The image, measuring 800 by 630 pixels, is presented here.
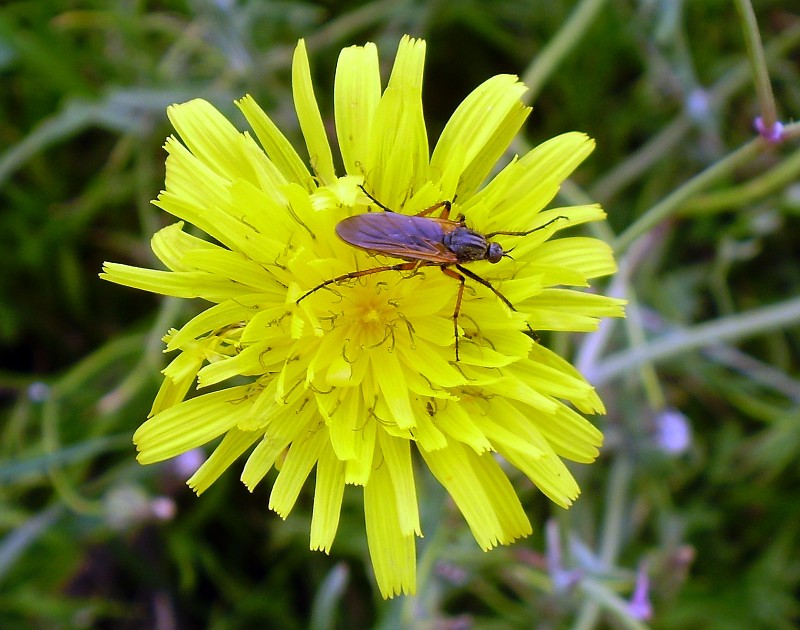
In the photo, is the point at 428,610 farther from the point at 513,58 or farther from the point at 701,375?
the point at 513,58

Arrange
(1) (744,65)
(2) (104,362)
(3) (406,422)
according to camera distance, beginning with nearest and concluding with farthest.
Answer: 1. (3) (406,422)
2. (2) (104,362)
3. (1) (744,65)

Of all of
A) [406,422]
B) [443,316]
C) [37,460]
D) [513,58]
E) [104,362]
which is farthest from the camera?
[513,58]

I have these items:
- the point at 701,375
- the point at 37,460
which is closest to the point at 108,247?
the point at 37,460

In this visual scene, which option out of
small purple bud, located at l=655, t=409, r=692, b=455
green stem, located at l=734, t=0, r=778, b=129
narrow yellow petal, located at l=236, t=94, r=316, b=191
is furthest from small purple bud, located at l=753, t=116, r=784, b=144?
small purple bud, located at l=655, t=409, r=692, b=455

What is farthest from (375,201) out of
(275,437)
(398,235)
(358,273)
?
(275,437)

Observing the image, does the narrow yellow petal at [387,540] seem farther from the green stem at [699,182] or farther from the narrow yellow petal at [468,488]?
the green stem at [699,182]

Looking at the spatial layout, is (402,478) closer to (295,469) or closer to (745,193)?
(295,469)

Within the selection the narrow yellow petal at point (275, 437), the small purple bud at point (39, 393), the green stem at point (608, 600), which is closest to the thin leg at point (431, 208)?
the narrow yellow petal at point (275, 437)
